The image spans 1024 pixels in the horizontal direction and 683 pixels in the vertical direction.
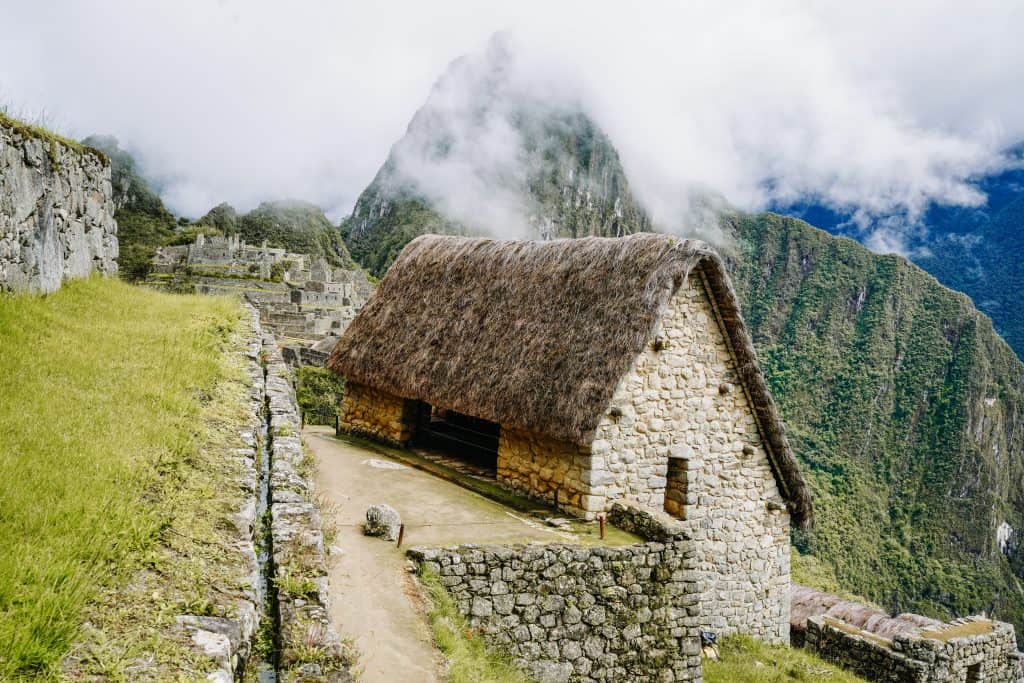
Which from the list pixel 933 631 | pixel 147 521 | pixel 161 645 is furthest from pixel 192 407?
pixel 933 631

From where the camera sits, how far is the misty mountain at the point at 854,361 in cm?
8562

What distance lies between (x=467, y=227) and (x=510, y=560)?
112 m

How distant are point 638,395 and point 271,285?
151ft

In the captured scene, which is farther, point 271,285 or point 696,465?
point 271,285

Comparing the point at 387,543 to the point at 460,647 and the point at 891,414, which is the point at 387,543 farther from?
the point at 891,414

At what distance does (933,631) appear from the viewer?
10930 millimetres

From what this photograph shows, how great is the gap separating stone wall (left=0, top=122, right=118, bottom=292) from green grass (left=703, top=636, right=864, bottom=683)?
9628mm

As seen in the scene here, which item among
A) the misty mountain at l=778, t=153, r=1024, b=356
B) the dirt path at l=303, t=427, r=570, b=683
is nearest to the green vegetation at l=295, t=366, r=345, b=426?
the dirt path at l=303, t=427, r=570, b=683

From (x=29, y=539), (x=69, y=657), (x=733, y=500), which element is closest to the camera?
(x=69, y=657)

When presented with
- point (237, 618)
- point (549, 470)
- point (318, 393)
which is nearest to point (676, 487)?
point (549, 470)

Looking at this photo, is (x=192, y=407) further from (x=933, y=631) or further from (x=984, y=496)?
(x=984, y=496)

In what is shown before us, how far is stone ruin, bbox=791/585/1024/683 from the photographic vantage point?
396 inches

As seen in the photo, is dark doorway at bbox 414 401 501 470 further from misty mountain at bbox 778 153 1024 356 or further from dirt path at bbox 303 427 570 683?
misty mountain at bbox 778 153 1024 356

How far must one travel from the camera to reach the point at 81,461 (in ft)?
12.7
